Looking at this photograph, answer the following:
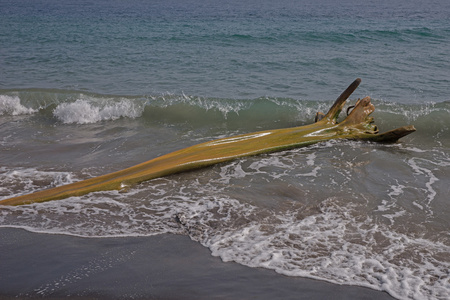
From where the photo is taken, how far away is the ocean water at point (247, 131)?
403cm

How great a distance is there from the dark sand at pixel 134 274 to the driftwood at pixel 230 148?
1.06m

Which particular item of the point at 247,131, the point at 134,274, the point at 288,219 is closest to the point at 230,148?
the point at 288,219

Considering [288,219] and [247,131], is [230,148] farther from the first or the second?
[247,131]

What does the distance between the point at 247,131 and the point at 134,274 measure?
497cm

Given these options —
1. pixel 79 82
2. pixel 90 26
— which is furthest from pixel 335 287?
pixel 90 26

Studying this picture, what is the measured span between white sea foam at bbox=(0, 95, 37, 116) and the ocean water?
0.11 ft

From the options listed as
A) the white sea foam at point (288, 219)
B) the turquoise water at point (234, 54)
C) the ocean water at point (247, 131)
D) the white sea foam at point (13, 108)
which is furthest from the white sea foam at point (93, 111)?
the white sea foam at point (288, 219)

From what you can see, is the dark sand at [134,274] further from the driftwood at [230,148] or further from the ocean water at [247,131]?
the driftwood at [230,148]

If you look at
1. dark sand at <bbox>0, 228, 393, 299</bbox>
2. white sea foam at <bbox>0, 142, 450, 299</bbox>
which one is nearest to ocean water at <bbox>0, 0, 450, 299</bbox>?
white sea foam at <bbox>0, 142, 450, 299</bbox>

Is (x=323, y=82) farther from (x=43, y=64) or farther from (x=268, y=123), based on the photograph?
(x=43, y=64)

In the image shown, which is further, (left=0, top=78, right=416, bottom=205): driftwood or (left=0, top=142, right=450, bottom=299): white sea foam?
(left=0, top=78, right=416, bottom=205): driftwood

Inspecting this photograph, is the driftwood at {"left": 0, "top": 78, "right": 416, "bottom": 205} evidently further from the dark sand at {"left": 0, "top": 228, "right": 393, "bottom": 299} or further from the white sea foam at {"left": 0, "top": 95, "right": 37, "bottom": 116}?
the white sea foam at {"left": 0, "top": 95, "right": 37, "bottom": 116}

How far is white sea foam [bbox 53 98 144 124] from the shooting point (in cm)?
883

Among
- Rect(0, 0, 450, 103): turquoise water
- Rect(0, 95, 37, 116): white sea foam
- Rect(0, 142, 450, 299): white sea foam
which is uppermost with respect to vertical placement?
Rect(0, 0, 450, 103): turquoise water
